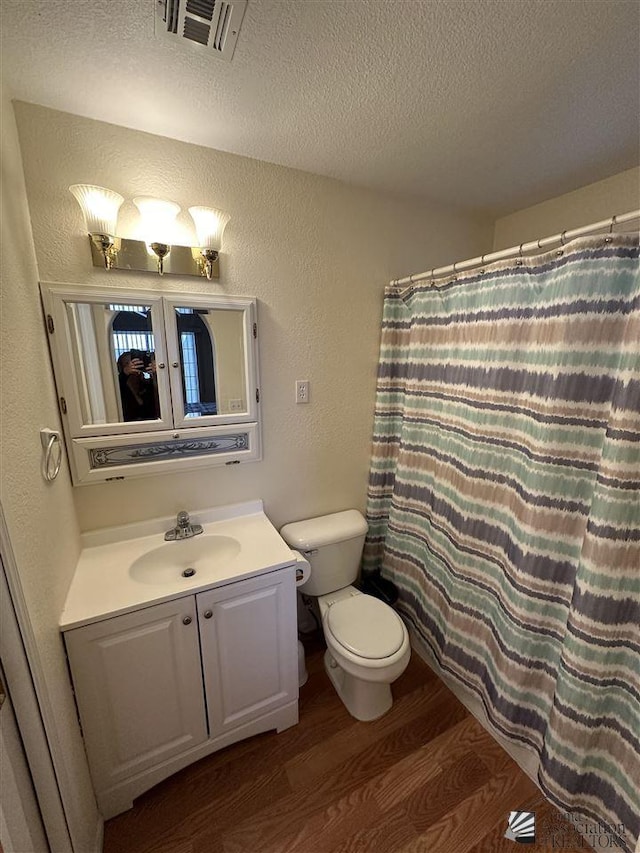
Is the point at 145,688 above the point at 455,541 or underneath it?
underneath

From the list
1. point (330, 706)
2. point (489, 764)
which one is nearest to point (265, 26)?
point (330, 706)

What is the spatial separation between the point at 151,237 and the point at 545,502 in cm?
165

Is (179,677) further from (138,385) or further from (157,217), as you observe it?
(157,217)

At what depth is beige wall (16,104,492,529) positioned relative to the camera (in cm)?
115

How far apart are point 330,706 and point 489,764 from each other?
0.66 metres

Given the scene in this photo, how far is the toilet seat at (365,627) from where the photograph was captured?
4.50 feet

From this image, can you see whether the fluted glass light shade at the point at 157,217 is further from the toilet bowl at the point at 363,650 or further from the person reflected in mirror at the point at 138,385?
the toilet bowl at the point at 363,650

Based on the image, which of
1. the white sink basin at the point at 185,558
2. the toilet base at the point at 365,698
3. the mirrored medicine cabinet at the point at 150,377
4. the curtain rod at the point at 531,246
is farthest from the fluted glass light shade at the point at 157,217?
the toilet base at the point at 365,698

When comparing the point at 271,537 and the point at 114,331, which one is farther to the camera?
the point at 271,537

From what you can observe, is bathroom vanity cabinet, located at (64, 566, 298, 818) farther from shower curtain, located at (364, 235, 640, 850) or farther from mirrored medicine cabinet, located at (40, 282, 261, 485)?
shower curtain, located at (364, 235, 640, 850)

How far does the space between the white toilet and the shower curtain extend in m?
0.32

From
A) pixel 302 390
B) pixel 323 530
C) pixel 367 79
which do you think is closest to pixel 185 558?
pixel 323 530

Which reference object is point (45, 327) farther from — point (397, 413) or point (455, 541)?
point (455, 541)

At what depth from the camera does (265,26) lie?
32.2 inches
